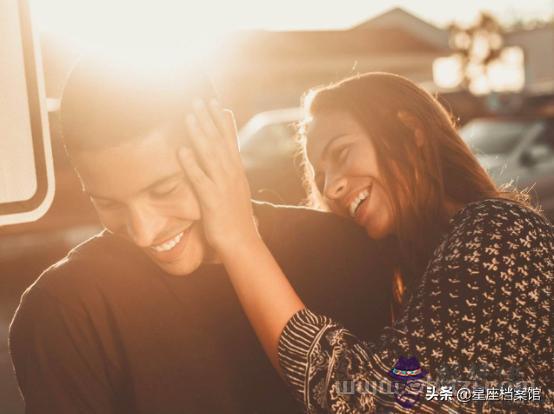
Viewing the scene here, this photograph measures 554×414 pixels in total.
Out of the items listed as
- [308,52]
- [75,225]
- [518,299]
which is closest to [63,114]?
[518,299]

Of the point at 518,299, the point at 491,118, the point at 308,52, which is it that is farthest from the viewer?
the point at 308,52

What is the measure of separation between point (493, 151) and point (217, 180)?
8.49 meters

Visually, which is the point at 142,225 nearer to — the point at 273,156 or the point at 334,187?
the point at 334,187

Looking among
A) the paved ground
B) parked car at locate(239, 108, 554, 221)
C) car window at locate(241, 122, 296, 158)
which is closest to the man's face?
the paved ground

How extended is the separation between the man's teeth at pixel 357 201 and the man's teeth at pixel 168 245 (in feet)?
2.54

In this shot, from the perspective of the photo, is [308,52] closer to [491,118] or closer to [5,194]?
[491,118]

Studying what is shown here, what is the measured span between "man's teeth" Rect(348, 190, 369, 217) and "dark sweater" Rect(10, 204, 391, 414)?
15.9 inches

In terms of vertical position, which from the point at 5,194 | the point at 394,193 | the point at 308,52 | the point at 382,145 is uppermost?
the point at 5,194

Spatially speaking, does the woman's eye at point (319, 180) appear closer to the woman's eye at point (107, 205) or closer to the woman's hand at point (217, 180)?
the woman's hand at point (217, 180)

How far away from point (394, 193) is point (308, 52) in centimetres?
2886

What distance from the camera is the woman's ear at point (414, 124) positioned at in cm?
243

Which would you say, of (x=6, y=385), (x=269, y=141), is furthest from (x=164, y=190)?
(x=269, y=141)

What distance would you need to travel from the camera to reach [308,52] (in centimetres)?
3047

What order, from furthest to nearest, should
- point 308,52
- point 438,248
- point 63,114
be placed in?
point 308,52, point 438,248, point 63,114
